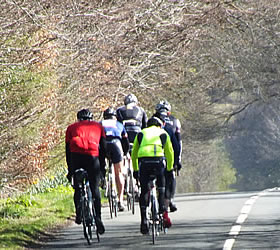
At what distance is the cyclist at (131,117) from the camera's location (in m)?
17.0

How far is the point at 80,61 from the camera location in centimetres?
1947

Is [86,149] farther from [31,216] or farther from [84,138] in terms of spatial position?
[31,216]

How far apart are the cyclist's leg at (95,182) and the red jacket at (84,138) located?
0.12 metres

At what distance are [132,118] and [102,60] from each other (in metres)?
3.84

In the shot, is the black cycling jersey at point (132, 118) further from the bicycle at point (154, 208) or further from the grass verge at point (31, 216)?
the bicycle at point (154, 208)

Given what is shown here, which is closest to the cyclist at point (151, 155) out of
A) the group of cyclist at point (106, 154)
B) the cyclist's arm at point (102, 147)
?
the group of cyclist at point (106, 154)

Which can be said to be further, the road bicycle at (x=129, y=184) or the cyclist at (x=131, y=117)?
the road bicycle at (x=129, y=184)

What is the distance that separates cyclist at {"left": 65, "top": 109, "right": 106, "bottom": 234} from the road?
61cm

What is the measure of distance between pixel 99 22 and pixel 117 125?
283 centimetres

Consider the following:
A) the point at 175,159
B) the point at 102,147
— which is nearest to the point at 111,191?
the point at 175,159

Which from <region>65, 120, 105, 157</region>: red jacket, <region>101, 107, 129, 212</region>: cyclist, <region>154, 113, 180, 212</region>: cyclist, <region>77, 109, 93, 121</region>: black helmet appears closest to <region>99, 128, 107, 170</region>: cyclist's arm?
<region>65, 120, 105, 157</region>: red jacket

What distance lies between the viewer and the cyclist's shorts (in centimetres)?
1655

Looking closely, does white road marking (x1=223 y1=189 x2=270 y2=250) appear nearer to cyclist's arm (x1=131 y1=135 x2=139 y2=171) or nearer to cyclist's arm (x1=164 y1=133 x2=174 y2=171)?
cyclist's arm (x1=164 y1=133 x2=174 y2=171)

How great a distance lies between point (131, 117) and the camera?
17062mm
